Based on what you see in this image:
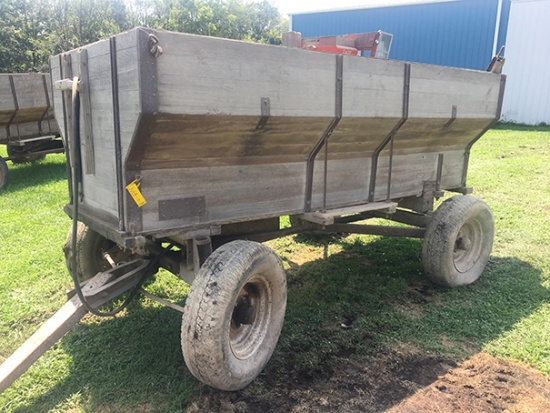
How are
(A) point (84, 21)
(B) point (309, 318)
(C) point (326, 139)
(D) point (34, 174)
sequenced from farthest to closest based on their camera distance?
(A) point (84, 21), (D) point (34, 174), (B) point (309, 318), (C) point (326, 139)

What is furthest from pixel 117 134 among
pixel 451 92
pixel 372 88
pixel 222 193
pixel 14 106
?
pixel 14 106

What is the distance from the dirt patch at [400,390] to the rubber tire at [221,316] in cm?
16

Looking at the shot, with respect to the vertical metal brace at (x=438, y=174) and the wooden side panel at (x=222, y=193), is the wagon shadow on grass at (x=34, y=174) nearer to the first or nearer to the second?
the wooden side panel at (x=222, y=193)

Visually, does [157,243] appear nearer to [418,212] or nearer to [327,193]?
[327,193]

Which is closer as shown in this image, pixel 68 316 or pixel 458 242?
pixel 68 316

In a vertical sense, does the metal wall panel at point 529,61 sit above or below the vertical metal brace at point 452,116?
above

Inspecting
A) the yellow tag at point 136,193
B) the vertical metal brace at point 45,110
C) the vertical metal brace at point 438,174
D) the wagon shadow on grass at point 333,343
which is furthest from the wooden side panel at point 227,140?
the vertical metal brace at point 45,110

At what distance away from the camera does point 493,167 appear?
1102 cm

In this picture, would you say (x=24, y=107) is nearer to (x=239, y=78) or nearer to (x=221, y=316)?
(x=239, y=78)

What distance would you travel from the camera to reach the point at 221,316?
→ 2.93 m

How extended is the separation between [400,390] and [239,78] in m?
2.41

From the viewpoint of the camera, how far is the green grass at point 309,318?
134 inches

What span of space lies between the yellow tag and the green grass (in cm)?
137

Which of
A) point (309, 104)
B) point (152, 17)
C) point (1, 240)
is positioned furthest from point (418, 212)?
point (152, 17)
